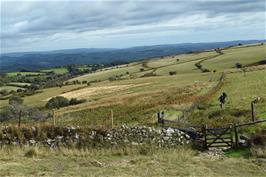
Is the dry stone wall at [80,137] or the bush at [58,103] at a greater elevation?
the dry stone wall at [80,137]

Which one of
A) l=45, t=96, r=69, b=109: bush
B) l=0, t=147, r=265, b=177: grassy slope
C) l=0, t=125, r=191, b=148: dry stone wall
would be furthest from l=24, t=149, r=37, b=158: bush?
l=45, t=96, r=69, b=109: bush

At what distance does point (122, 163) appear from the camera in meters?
19.2

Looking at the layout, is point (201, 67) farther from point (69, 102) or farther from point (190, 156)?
point (190, 156)

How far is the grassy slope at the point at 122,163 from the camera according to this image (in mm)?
Result: 17500

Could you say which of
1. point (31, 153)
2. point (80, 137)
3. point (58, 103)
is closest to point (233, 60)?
point (58, 103)

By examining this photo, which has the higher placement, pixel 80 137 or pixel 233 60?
pixel 233 60

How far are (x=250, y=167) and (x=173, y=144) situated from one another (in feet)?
19.1

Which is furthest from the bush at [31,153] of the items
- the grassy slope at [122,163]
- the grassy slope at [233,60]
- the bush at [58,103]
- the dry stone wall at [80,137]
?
the grassy slope at [233,60]

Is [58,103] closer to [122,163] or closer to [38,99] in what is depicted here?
[38,99]

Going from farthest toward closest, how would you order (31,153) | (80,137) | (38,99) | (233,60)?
(233,60) < (38,99) < (80,137) < (31,153)

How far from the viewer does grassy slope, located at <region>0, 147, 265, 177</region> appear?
17500 millimetres

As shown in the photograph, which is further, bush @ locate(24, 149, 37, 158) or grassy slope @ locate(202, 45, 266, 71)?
grassy slope @ locate(202, 45, 266, 71)

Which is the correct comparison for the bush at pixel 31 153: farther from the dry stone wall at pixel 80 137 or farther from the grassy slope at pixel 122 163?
the dry stone wall at pixel 80 137

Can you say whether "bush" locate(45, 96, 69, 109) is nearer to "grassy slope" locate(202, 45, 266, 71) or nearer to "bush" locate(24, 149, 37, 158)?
"bush" locate(24, 149, 37, 158)
